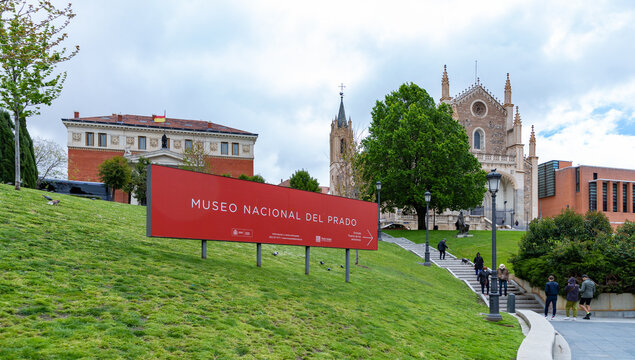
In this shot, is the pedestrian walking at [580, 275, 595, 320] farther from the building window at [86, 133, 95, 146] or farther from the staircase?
the building window at [86, 133, 95, 146]

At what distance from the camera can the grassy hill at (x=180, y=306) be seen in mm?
6582

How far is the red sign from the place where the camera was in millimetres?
10484

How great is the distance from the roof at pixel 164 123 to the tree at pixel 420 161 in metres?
33.2

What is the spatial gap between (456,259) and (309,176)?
4289 cm

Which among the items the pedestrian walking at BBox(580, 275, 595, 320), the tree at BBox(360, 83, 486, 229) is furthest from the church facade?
the pedestrian walking at BBox(580, 275, 595, 320)

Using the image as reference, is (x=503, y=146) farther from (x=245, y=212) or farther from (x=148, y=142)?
(x=245, y=212)

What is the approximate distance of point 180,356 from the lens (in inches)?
253

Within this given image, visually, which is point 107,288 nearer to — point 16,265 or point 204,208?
point 16,265

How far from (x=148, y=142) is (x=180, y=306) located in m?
65.4

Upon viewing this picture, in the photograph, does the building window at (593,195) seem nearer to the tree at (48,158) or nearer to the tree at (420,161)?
the tree at (420,161)

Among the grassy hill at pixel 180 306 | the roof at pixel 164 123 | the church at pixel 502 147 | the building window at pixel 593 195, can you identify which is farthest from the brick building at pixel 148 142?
the building window at pixel 593 195

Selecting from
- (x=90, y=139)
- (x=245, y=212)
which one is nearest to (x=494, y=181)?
(x=245, y=212)

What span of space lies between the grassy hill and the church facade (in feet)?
166

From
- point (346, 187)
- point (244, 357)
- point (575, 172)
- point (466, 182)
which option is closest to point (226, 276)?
point (244, 357)
